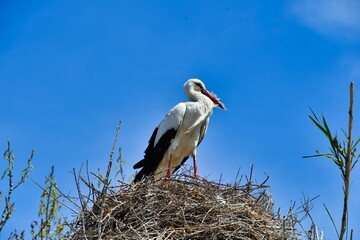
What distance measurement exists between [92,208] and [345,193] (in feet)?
11.2

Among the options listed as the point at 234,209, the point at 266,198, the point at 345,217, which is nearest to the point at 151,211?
the point at 234,209

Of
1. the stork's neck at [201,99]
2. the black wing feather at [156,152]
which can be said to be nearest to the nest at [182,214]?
the black wing feather at [156,152]

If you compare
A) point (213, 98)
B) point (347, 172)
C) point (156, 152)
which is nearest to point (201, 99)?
point (213, 98)

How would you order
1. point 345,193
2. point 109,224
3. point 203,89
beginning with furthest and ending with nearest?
point 203,89
point 109,224
point 345,193

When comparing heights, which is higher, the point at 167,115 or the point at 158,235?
the point at 167,115

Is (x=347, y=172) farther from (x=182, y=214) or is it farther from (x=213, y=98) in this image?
(x=213, y=98)

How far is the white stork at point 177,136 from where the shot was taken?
288 inches

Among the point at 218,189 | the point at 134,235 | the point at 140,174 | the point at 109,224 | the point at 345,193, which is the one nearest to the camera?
the point at 345,193

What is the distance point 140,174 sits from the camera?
7.12 meters

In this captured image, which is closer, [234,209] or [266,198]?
[234,209]

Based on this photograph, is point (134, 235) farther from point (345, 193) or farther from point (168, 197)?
point (345, 193)

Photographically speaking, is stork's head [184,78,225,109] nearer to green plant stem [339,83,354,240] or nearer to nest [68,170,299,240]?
nest [68,170,299,240]

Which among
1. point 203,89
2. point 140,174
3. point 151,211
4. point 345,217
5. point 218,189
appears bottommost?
point 345,217

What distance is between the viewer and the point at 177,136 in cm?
744
